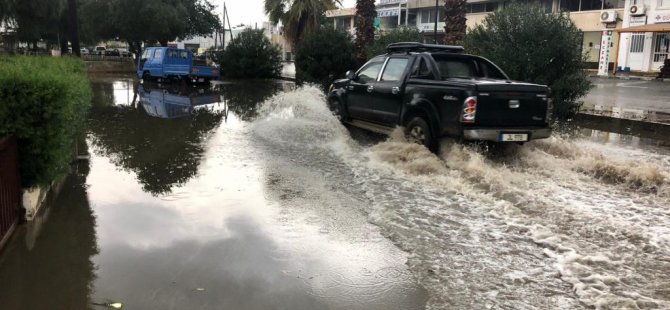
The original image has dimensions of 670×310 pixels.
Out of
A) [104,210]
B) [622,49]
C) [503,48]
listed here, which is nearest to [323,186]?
[104,210]

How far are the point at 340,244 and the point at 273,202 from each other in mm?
1535

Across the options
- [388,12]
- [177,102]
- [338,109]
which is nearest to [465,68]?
[338,109]

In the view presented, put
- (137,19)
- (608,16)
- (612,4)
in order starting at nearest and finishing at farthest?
(608,16) → (137,19) → (612,4)

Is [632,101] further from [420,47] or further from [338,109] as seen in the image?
[420,47]

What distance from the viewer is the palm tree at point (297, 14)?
30312 millimetres

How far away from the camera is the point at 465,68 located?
9352 millimetres

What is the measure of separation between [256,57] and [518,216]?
29.2 m

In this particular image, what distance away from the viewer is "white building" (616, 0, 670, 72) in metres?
33.1

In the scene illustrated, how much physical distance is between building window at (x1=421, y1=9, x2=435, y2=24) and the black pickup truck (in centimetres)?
4791

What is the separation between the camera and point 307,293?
4.01 m

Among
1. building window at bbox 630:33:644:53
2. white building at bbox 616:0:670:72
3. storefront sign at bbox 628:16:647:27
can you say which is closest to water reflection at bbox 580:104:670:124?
white building at bbox 616:0:670:72

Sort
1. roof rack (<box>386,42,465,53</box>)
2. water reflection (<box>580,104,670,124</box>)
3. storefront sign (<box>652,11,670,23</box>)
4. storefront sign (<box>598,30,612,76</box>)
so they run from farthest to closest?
storefront sign (<box>598,30,612,76</box>)
storefront sign (<box>652,11,670,23</box>)
water reflection (<box>580,104,670,124</box>)
roof rack (<box>386,42,465,53</box>)

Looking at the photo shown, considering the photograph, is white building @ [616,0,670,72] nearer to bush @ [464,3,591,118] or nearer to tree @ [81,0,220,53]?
bush @ [464,3,591,118]

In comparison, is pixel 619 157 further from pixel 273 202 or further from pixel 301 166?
pixel 273 202
